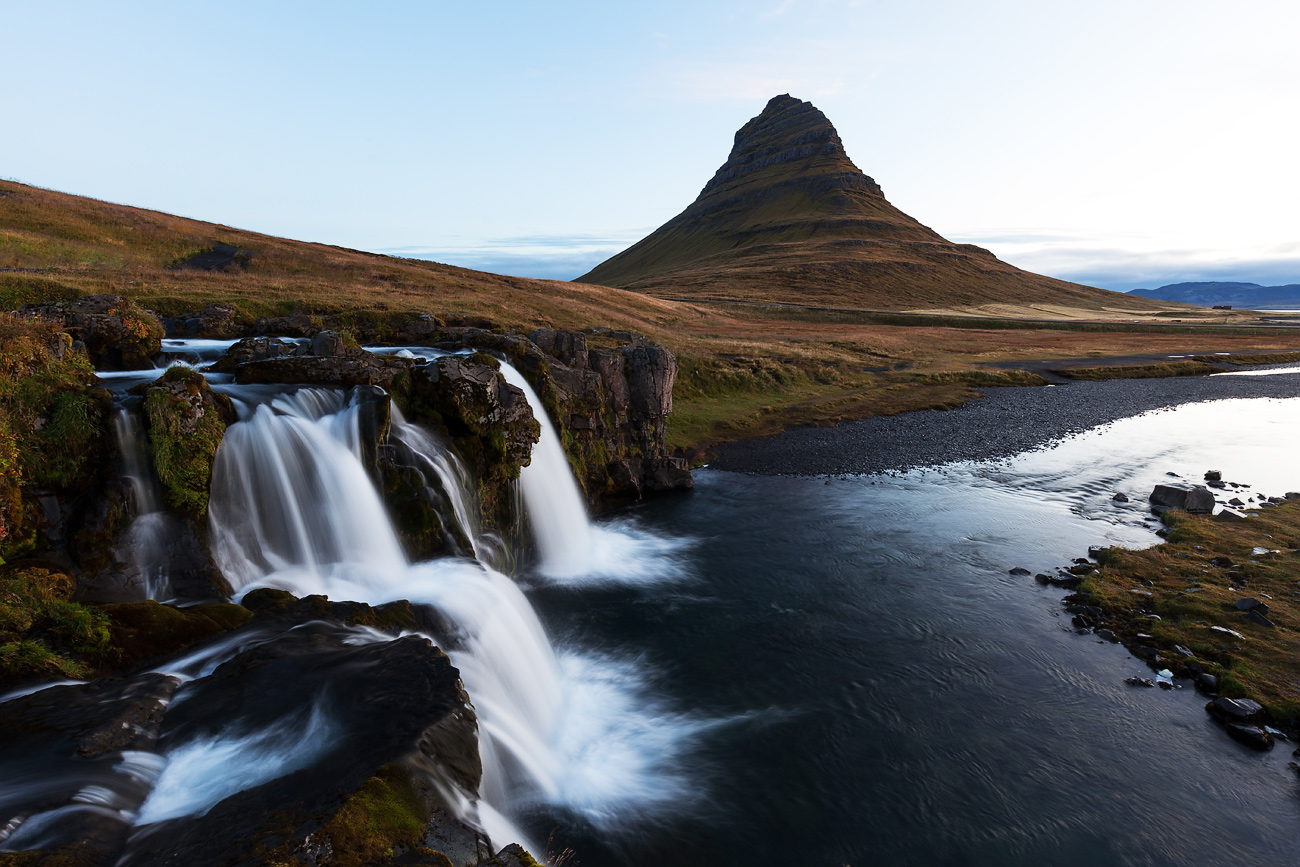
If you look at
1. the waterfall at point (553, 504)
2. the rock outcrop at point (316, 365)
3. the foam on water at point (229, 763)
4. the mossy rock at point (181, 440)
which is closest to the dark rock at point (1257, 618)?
the waterfall at point (553, 504)

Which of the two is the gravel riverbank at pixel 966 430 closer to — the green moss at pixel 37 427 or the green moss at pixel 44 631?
the green moss at pixel 37 427

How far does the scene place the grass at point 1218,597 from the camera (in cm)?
1271

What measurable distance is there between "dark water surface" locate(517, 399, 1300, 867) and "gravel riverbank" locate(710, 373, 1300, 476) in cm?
859

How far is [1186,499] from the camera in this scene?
914 inches

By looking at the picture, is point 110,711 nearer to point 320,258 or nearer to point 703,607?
point 703,607

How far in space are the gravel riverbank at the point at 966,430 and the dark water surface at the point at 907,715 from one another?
338 inches

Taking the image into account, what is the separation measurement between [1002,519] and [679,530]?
1247 cm

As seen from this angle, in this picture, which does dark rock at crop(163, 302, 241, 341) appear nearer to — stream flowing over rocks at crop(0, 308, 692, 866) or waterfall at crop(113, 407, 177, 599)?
stream flowing over rocks at crop(0, 308, 692, 866)

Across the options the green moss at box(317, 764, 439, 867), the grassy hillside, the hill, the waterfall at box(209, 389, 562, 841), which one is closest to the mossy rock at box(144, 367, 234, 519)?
the waterfall at box(209, 389, 562, 841)

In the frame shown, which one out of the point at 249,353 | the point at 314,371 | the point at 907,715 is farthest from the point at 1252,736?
the point at 249,353

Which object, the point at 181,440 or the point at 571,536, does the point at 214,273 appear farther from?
the point at 181,440

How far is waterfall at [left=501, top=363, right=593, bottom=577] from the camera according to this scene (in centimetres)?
2083

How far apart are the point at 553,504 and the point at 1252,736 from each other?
60.1 feet

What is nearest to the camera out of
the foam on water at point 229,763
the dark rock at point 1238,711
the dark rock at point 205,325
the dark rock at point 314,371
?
the foam on water at point 229,763
